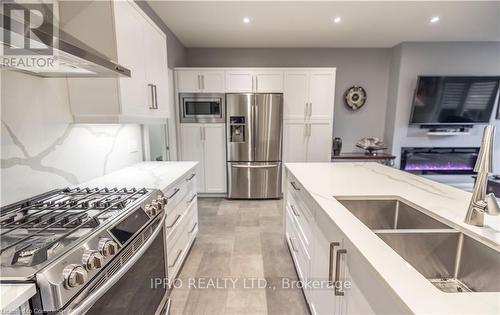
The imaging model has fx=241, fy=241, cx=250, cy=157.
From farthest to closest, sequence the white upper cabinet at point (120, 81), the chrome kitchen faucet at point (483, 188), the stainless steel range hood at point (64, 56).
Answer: the white upper cabinet at point (120, 81), the chrome kitchen faucet at point (483, 188), the stainless steel range hood at point (64, 56)

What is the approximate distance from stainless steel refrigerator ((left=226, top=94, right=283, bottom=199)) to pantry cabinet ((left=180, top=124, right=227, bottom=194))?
5.5 inches

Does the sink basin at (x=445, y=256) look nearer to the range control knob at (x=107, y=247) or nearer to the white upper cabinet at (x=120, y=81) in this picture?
the range control knob at (x=107, y=247)

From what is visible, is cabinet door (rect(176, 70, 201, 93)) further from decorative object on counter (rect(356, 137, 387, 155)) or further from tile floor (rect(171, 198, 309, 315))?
decorative object on counter (rect(356, 137, 387, 155))

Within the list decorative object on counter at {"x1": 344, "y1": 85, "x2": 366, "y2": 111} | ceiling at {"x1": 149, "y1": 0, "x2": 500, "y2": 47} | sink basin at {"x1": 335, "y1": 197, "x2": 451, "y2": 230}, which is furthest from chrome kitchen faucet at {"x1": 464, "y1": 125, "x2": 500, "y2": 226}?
decorative object on counter at {"x1": 344, "y1": 85, "x2": 366, "y2": 111}

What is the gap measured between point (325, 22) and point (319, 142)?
1745mm

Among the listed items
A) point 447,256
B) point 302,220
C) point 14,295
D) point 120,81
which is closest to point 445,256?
point 447,256

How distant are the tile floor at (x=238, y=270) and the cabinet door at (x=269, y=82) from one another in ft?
6.38

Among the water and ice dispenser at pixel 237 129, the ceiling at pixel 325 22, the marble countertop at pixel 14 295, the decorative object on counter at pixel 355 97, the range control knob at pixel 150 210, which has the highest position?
the ceiling at pixel 325 22

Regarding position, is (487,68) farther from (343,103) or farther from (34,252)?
(34,252)

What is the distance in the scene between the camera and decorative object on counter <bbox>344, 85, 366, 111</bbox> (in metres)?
4.47

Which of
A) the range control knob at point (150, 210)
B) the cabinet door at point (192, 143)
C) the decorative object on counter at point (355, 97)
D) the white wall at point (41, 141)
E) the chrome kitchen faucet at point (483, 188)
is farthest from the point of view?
the decorative object on counter at point (355, 97)

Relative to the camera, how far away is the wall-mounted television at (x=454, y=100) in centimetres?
408

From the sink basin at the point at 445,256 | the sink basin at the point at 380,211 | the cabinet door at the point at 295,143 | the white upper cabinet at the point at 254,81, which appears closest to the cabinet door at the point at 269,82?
the white upper cabinet at the point at 254,81

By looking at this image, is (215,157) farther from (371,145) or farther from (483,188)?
(483,188)
